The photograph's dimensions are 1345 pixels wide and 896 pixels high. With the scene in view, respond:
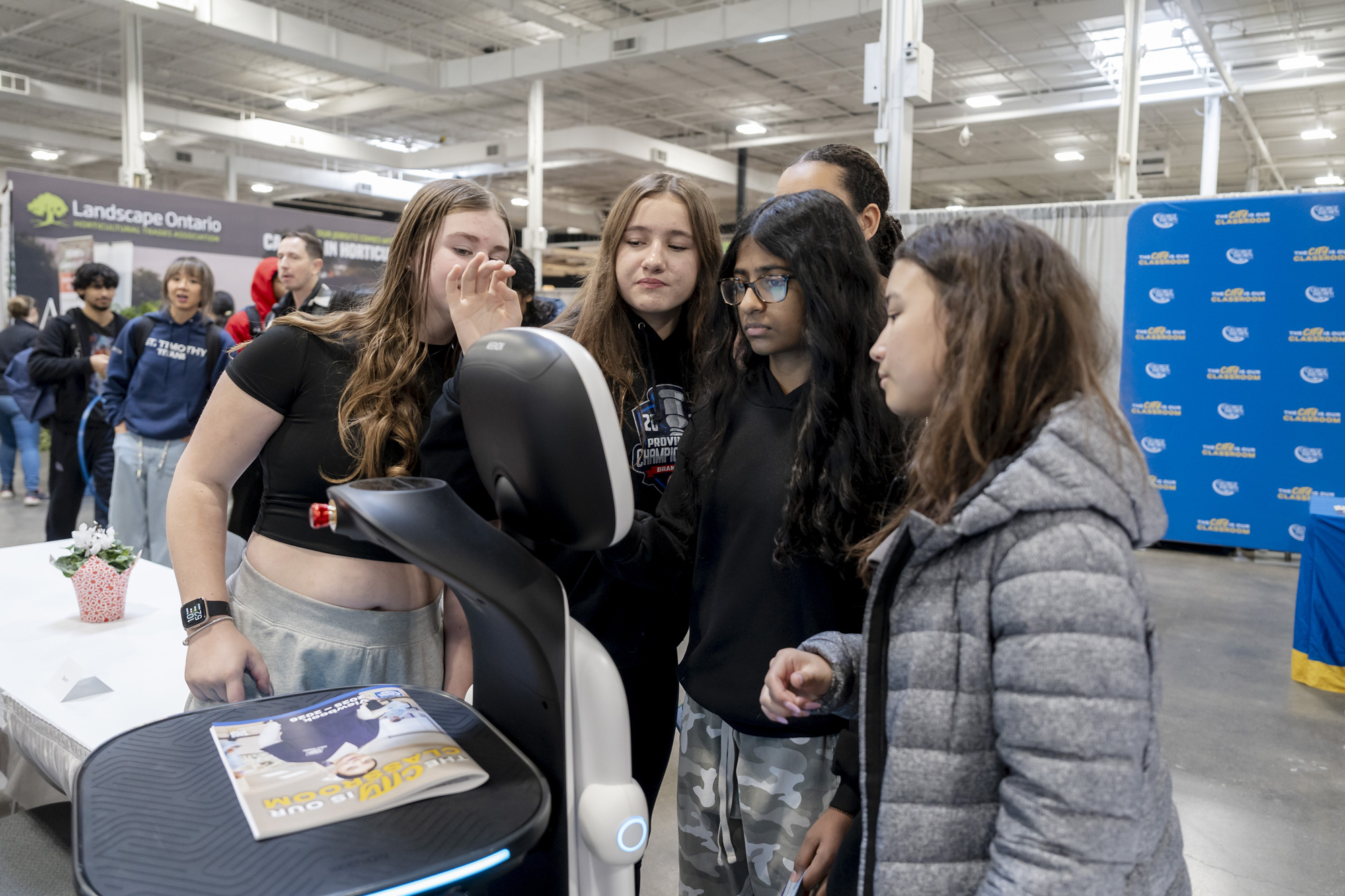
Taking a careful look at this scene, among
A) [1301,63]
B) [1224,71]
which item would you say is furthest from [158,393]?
[1301,63]

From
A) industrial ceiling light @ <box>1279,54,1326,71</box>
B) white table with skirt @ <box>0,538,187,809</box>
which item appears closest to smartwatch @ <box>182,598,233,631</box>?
white table with skirt @ <box>0,538,187,809</box>

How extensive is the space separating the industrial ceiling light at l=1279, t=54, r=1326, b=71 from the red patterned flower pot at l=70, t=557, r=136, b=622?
Result: 11.2m

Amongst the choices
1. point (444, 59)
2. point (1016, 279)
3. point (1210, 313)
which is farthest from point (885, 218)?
point (444, 59)

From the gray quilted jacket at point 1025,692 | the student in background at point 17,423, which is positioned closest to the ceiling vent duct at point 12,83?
the student in background at point 17,423

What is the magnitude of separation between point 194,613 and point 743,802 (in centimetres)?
73

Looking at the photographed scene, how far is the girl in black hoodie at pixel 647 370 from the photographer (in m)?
1.34

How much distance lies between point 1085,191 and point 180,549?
18.4 metres

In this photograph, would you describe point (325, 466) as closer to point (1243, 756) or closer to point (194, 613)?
point (194, 613)

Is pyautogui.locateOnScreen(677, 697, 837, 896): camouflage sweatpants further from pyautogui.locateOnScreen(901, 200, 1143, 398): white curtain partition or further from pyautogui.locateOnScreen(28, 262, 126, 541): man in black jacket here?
pyautogui.locateOnScreen(901, 200, 1143, 398): white curtain partition

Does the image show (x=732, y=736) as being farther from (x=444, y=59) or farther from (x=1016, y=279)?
(x=444, y=59)

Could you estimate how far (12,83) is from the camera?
30.7 feet

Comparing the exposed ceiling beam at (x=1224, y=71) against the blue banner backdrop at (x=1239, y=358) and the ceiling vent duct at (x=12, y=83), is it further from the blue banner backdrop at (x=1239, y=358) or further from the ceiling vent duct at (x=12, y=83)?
the ceiling vent duct at (x=12, y=83)

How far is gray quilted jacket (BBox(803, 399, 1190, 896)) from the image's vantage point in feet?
2.18

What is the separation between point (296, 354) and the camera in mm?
1198
